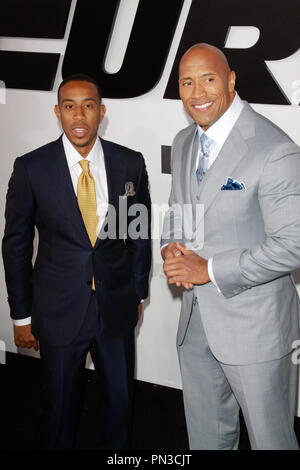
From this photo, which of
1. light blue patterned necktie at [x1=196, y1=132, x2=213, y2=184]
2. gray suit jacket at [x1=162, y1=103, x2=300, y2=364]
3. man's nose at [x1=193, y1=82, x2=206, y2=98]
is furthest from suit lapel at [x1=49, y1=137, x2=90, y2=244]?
man's nose at [x1=193, y1=82, x2=206, y2=98]

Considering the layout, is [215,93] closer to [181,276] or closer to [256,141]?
[256,141]

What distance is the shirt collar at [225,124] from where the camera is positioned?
224 centimetres

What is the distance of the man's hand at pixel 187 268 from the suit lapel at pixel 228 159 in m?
0.22

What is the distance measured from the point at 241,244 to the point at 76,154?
865 millimetres

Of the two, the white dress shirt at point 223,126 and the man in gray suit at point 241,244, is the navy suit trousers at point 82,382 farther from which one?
the white dress shirt at point 223,126

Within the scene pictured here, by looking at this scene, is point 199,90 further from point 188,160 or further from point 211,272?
point 211,272

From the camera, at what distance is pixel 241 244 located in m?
2.20

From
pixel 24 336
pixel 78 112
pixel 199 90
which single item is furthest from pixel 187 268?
pixel 24 336

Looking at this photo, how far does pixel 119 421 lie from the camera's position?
275 cm

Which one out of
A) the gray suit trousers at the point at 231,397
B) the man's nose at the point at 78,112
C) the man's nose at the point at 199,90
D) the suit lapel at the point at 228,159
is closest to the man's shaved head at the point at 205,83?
the man's nose at the point at 199,90

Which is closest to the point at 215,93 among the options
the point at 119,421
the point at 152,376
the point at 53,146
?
the point at 53,146

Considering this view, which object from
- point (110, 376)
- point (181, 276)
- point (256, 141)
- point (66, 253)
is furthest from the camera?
point (110, 376)
